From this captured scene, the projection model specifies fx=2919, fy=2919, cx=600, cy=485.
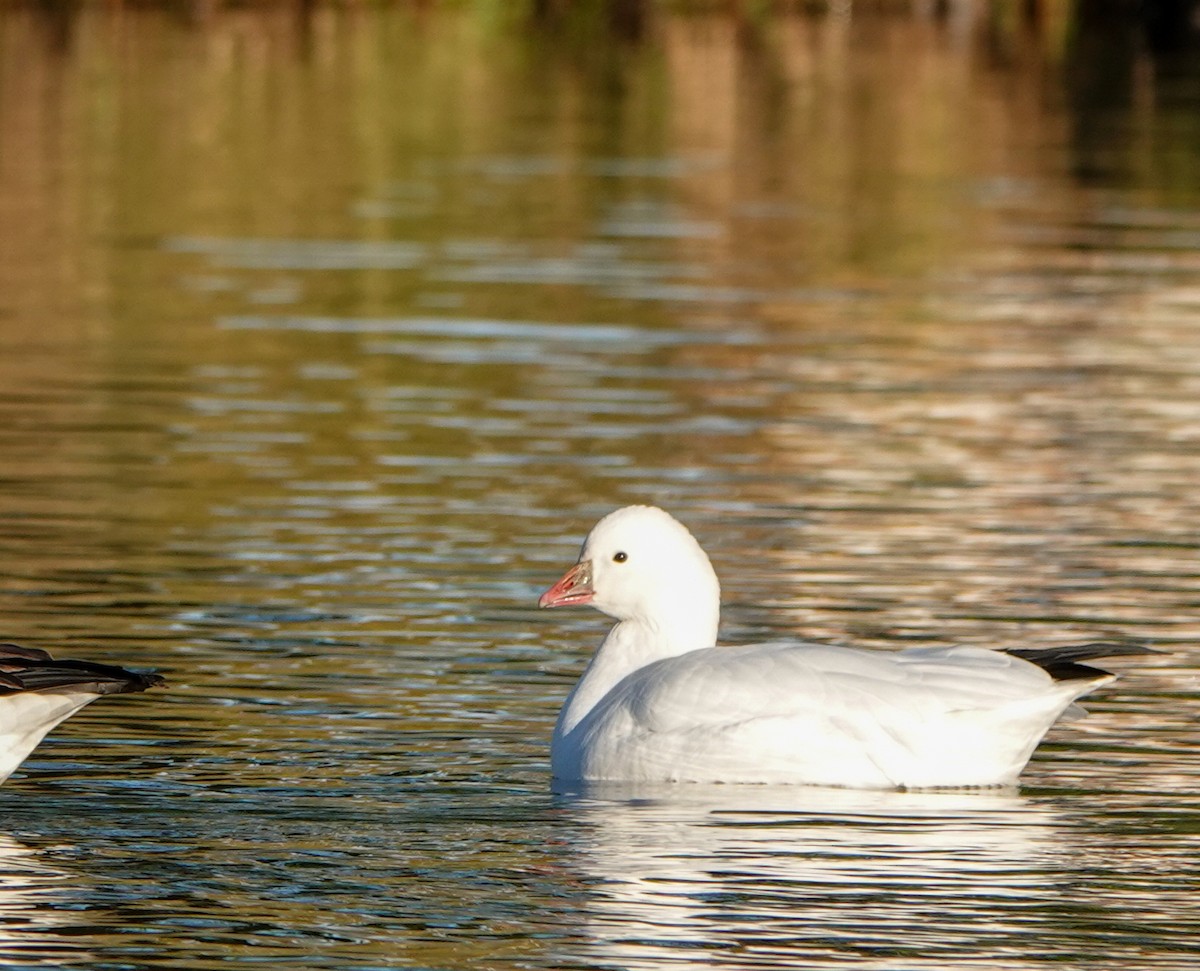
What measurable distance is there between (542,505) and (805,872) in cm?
702

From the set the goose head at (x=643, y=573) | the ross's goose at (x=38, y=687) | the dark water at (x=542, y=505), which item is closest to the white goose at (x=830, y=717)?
the dark water at (x=542, y=505)

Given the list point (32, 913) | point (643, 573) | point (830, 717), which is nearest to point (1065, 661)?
point (830, 717)

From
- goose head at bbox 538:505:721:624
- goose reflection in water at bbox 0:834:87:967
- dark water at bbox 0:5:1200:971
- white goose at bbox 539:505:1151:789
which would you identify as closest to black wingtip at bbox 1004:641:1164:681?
white goose at bbox 539:505:1151:789

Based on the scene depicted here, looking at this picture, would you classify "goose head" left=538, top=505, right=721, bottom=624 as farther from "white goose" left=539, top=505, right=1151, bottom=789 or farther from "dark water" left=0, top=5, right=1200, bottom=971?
"dark water" left=0, top=5, right=1200, bottom=971

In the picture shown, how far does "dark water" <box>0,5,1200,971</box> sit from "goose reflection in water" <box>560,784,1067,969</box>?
0.02 metres

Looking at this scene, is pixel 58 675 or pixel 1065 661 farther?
pixel 1065 661

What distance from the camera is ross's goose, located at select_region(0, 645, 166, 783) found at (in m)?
8.62

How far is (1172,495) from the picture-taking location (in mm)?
16047

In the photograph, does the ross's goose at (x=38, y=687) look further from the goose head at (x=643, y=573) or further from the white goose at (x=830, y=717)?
the goose head at (x=643, y=573)

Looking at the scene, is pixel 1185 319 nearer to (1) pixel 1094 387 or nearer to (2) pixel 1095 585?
(1) pixel 1094 387

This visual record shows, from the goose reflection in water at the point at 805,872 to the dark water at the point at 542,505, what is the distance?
2 centimetres

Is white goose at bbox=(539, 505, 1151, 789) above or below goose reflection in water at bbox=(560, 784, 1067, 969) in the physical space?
above

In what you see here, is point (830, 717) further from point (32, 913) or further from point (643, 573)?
point (32, 913)

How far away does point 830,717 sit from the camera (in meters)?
9.60
